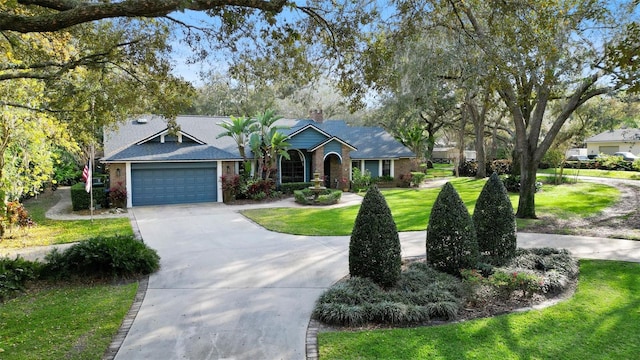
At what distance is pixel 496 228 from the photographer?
864 cm

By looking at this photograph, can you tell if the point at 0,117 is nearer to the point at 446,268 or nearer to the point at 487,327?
the point at 446,268

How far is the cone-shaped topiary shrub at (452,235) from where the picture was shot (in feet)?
25.8

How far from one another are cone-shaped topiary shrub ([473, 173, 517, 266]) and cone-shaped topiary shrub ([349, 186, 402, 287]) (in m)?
2.48

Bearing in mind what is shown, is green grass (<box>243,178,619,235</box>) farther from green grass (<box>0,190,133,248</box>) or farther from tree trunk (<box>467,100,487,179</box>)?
tree trunk (<box>467,100,487,179</box>)

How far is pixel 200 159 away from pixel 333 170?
30.8 feet

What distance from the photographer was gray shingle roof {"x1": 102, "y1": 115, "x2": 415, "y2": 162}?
20.1 meters

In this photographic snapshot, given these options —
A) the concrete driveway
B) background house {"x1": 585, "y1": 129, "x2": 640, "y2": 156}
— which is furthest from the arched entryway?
background house {"x1": 585, "y1": 129, "x2": 640, "y2": 156}

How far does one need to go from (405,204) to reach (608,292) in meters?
12.2

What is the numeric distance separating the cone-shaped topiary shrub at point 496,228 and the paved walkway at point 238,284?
2228 millimetres

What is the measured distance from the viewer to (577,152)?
52812 mm

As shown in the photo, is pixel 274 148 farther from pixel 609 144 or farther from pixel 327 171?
pixel 609 144

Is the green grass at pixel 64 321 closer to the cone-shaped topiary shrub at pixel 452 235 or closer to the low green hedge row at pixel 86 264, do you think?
the low green hedge row at pixel 86 264

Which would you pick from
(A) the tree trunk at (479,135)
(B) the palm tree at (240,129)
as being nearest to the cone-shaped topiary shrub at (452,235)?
(B) the palm tree at (240,129)

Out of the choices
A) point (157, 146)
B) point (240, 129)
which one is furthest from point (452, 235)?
point (157, 146)
